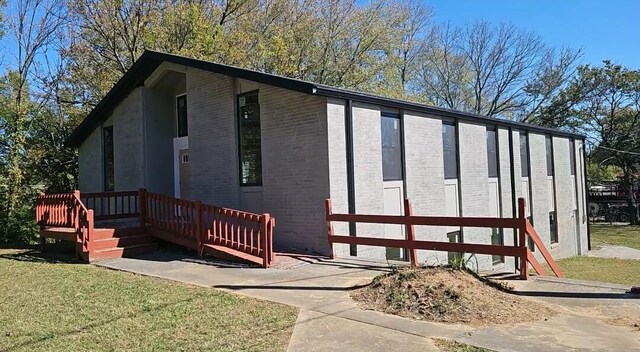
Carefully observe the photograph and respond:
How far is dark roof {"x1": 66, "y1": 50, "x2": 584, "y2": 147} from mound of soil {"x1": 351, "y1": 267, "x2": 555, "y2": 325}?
16.0ft

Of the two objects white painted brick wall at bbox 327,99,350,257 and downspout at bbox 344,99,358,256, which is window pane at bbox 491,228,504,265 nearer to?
downspout at bbox 344,99,358,256

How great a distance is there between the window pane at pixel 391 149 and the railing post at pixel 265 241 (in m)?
4.04

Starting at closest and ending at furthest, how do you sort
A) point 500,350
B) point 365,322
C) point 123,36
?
point 500,350
point 365,322
point 123,36

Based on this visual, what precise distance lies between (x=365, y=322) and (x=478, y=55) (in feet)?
130

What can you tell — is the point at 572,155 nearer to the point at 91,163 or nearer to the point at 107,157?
the point at 107,157

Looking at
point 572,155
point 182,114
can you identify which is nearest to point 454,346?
point 182,114

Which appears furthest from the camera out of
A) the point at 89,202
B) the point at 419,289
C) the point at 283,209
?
the point at 89,202

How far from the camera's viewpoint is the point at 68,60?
21891mm

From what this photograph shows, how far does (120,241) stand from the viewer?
12062 millimetres

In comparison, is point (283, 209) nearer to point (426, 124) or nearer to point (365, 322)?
point (426, 124)

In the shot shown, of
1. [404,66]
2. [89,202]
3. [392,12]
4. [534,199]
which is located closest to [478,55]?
[404,66]

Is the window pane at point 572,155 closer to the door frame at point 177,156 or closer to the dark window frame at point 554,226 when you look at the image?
the dark window frame at point 554,226

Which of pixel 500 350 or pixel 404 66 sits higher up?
pixel 404 66


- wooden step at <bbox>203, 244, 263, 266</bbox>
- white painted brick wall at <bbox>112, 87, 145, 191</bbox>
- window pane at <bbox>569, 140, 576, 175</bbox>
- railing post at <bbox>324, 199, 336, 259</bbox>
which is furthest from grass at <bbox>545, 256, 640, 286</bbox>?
white painted brick wall at <bbox>112, 87, 145, 191</bbox>
